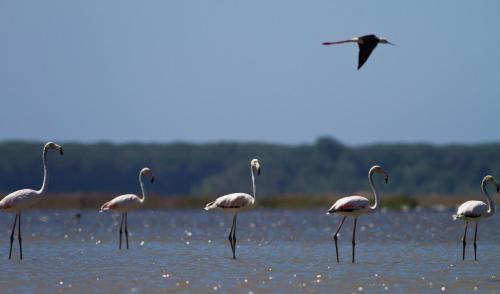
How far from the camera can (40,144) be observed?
111875 millimetres

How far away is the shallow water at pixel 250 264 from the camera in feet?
41.9

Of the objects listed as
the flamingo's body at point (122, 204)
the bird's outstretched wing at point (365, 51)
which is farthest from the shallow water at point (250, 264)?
the bird's outstretched wing at point (365, 51)

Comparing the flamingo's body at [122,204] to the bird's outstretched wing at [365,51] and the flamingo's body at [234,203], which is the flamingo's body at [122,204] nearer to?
the flamingo's body at [234,203]

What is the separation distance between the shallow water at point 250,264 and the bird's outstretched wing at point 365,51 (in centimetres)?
285

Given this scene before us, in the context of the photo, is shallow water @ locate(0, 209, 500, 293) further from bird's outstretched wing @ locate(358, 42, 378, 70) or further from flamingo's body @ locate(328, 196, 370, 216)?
bird's outstretched wing @ locate(358, 42, 378, 70)

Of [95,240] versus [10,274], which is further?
[95,240]

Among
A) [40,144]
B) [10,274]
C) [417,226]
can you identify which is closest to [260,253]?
[10,274]

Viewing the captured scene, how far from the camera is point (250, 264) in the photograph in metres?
15.5

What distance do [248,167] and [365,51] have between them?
85694 millimetres

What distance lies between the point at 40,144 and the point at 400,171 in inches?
1551

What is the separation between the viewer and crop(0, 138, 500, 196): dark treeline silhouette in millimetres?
101812

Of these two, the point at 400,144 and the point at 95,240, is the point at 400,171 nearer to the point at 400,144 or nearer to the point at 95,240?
the point at 400,144

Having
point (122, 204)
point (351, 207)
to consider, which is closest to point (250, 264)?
point (351, 207)

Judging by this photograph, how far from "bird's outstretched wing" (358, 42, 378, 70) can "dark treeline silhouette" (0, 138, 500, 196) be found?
79966 mm
